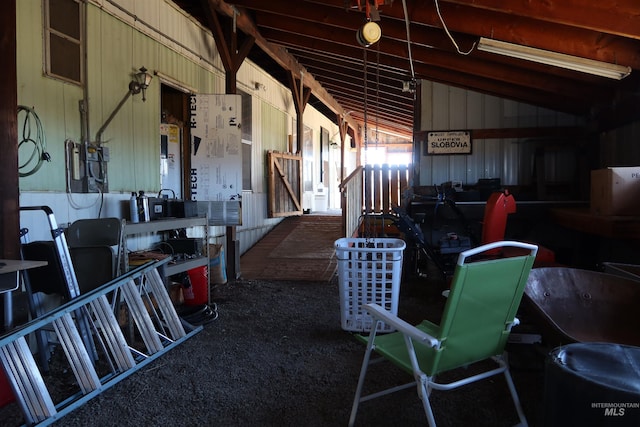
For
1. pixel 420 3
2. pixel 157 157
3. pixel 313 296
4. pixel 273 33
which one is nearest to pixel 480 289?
pixel 313 296

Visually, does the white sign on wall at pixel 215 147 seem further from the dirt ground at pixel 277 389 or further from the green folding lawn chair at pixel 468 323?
the green folding lawn chair at pixel 468 323

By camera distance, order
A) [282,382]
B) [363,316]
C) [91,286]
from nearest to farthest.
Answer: [282,382]
[91,286]
[363,316]

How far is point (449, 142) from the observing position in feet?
21.2

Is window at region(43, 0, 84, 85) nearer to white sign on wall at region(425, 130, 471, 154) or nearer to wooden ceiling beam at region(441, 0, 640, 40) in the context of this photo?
wooden ceiling beam at region(441, 0, 640, 40)

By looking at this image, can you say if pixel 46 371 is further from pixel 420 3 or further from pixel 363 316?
pixel 420 3

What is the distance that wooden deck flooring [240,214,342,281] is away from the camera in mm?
6023

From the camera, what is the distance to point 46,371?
2.87 m

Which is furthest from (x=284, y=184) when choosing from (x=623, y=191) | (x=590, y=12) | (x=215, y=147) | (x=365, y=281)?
(x=590, y=12)

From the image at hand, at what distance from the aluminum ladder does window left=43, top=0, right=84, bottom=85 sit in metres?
1.95

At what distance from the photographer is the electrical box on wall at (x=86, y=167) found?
3.86m

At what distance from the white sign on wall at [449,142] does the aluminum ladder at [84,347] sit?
4535 millimetres

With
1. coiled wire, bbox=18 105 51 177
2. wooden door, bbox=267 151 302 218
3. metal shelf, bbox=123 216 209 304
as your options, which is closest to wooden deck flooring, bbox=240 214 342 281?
wooden door, bbox=267 151 302 218

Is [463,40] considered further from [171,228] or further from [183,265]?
[183,265]

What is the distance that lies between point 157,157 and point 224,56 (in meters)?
1.68
